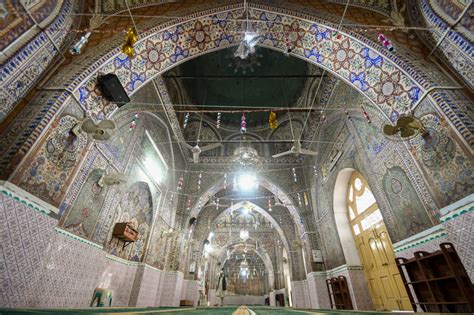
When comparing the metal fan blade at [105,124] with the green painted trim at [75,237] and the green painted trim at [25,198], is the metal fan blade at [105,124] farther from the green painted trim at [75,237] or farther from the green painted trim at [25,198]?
the green painted trim at [75,237]

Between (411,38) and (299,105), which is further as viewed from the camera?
(299,105)

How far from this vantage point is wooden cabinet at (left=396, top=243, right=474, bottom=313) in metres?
2.86

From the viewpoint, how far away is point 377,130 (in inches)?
189

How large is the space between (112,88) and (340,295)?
815 centimetres

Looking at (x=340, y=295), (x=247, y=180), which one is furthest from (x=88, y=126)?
(x=340, y=295)

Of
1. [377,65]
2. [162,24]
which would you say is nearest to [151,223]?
[162,24]

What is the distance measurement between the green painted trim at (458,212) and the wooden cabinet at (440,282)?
0.38 m

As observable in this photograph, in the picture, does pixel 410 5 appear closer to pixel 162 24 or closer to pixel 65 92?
pixel 162 24

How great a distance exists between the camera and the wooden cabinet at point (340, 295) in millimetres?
6005

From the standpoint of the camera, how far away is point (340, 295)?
6.39m

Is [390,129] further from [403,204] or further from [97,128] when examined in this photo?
[97,128]

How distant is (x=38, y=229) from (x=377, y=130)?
6541mm

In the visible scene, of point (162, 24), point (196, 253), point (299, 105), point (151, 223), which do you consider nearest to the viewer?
point (162, 24)

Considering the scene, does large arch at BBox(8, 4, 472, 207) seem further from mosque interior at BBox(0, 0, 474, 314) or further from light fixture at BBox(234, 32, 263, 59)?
light fixture at BBox(234, 32, 263, 59)
